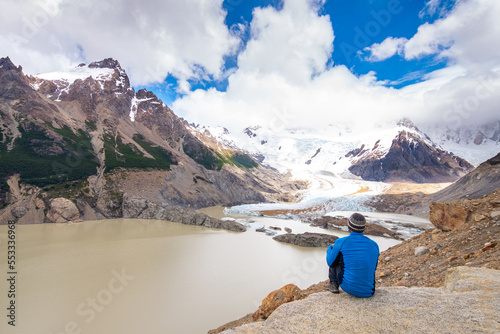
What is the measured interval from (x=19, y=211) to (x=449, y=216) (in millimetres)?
58062

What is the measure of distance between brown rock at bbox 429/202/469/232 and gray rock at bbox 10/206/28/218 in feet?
188

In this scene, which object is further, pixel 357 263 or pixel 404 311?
pixel 357 263

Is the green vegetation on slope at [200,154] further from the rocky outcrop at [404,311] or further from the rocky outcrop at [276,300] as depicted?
the rocky outcrop at [404,311]

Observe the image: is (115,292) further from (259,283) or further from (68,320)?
(259,283)

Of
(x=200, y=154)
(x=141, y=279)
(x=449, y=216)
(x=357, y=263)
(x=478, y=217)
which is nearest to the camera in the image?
(x=357, y=263)

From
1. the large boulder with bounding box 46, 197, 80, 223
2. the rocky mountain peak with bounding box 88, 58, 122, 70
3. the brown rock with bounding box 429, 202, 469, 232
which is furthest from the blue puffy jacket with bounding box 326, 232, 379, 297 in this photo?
the rocky mountain peak with bounding box 88, 58, 122, 70

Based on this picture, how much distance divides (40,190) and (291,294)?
56500 millimetres

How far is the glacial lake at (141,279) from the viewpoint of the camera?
12.8 metres

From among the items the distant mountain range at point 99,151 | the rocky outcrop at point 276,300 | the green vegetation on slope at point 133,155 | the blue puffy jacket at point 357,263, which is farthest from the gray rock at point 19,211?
the blue puffy jacket at point 357,263

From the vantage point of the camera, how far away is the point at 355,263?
4.89 metres

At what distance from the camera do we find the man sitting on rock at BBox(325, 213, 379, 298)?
4.80m

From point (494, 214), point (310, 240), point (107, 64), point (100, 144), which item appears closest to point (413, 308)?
point (494, 214)

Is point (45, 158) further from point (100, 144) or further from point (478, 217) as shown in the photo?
point (478, 217)

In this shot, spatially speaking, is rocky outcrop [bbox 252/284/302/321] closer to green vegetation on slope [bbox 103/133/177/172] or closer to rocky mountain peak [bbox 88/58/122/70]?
green vegetation on slope [bbox 103/133/177/172]
